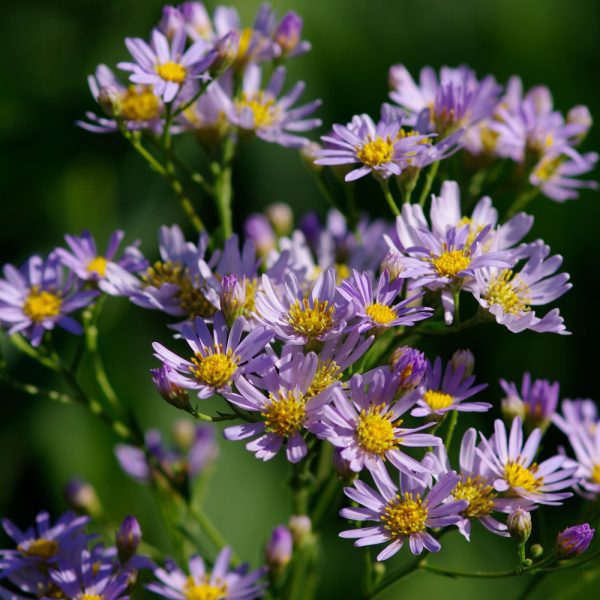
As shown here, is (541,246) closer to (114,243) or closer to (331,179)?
(114,243)

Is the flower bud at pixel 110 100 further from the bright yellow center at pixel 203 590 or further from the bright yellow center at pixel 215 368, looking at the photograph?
the bright yellow center at pixel 203 590

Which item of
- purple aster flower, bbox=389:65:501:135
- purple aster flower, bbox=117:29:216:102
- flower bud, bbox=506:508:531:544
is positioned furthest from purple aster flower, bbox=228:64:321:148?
flower bud, bbox=506:508:531:544

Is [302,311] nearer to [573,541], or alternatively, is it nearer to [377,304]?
[377,304]

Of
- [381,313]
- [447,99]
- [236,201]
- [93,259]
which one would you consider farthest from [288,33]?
[236,201]

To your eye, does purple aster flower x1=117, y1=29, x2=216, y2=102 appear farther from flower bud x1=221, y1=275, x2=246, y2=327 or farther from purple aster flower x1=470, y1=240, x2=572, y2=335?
purple aster flower x1=470, y1=240, x2=572, y2=335

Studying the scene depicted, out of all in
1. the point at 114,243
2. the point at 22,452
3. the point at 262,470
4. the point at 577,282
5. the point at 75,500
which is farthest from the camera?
the point at 577,282

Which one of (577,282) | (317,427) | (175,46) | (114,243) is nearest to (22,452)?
(114,243)
